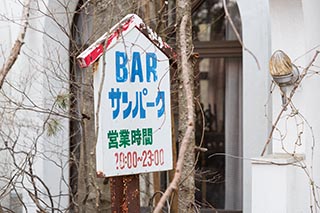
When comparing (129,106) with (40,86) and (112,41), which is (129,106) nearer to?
(112,41)

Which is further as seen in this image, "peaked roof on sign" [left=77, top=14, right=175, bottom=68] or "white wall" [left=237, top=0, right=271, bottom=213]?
"white wall" [left=237, top=0, right=271, bottom=213]

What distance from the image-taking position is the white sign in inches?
161

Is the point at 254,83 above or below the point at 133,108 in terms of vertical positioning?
above

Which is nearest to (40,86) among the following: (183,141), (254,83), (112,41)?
(254,83)

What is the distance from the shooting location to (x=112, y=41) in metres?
4.24

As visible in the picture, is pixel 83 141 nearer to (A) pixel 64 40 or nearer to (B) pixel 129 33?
(A) pixel 64 40

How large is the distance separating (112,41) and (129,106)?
1.37 feet

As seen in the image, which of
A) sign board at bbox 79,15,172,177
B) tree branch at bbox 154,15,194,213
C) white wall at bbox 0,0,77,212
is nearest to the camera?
tree branch at bbox 154,15,194,213

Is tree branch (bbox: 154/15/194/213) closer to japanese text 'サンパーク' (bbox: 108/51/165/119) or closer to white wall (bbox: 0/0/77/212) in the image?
japanese text 'サンパーク' (bbox: 108/51/165/119)

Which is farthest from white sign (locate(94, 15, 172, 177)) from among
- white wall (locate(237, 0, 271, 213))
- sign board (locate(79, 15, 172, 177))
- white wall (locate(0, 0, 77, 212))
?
white wall (locate(0, 0, 77, 212))

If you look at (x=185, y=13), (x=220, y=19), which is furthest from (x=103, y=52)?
(x=220, y=19)

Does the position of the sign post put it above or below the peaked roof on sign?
below

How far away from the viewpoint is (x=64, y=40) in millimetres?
7953

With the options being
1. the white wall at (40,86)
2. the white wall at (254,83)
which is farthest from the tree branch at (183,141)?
the white wall at (40,86)
